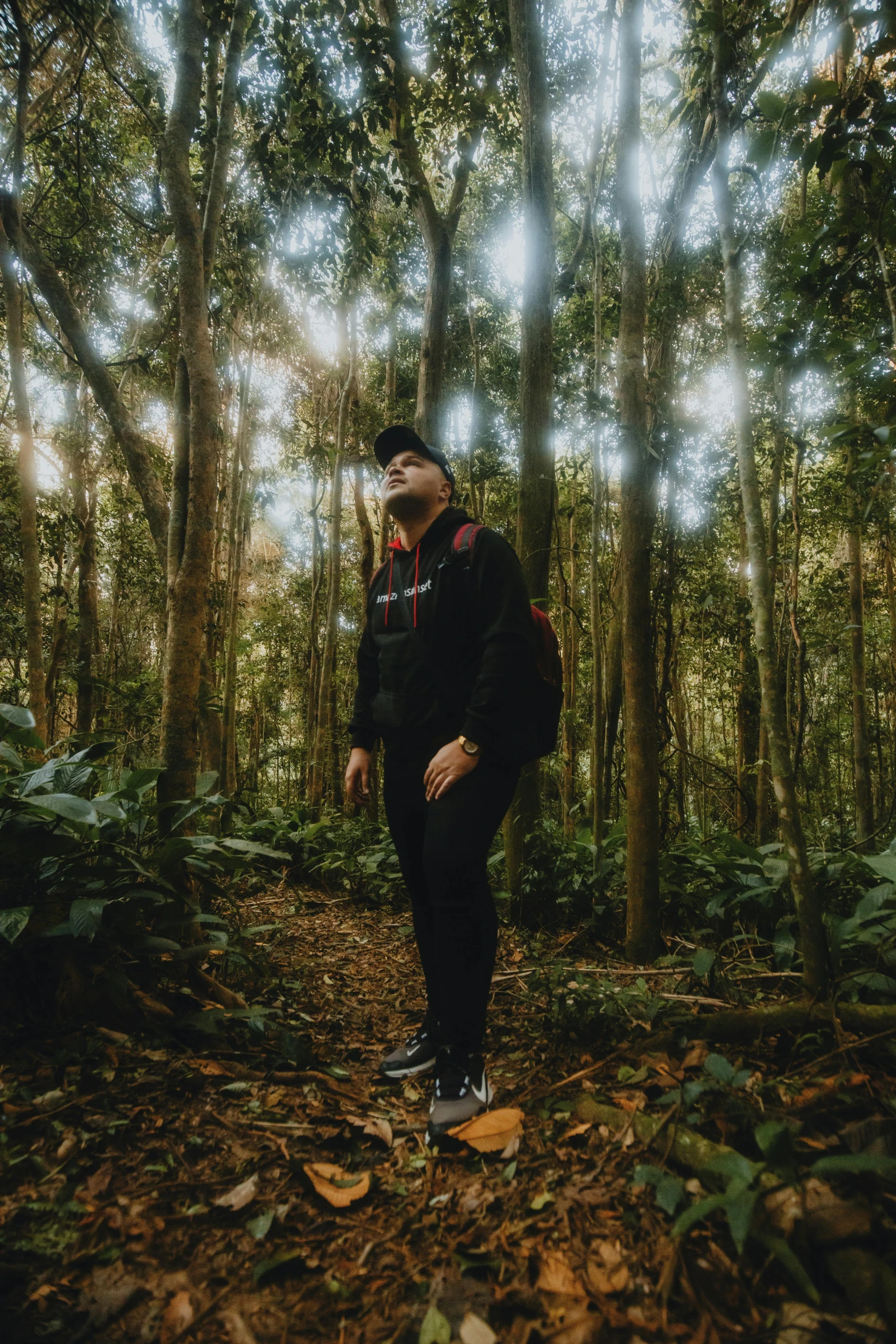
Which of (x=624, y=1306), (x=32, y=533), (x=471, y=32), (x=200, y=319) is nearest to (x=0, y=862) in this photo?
(x=624, y=1306)

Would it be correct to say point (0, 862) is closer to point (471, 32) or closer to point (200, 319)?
point (200, 319)

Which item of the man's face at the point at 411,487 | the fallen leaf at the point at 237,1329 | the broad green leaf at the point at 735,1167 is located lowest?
the fallen leaf at the point at 237,1329

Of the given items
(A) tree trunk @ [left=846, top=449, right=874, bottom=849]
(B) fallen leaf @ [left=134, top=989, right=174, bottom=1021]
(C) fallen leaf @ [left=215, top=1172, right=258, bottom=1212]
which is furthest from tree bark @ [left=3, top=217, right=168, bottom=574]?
A: (A) tree trunk @ [left=846, top=449, right=874, bottom=849]

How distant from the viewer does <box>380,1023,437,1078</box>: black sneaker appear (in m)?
1.93

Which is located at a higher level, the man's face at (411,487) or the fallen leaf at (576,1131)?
the man's face at (411,487)

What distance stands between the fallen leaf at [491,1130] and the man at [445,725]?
0.12 ft

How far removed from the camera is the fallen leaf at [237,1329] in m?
0.99

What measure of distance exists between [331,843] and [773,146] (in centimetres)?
470

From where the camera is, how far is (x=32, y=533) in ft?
15.6

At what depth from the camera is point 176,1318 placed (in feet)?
3.30

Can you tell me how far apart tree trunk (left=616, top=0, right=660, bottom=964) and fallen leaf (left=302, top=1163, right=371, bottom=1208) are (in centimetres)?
169

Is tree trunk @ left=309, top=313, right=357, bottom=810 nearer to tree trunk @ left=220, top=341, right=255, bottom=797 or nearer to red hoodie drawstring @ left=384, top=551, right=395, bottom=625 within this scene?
tree trunk @ left=220, top=341, right=255, bottom=797

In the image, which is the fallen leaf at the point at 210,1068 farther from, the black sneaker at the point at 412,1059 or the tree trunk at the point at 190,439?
the tree trunk at the point at 190,439

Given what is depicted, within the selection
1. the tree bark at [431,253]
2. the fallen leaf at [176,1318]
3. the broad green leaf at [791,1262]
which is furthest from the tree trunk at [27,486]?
the broad green leaf at [791,1262]
